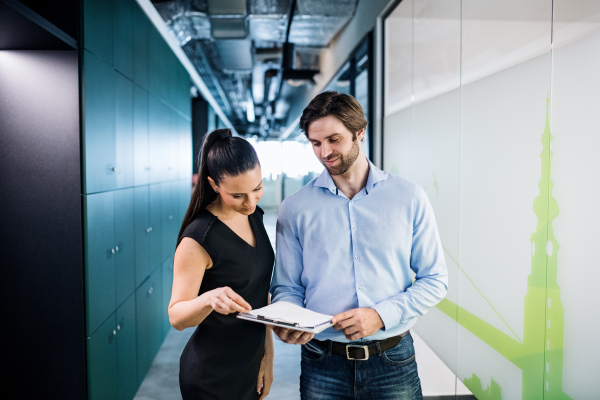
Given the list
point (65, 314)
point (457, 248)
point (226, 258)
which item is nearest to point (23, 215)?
point (65, 314)

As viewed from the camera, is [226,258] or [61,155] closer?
[226,258]

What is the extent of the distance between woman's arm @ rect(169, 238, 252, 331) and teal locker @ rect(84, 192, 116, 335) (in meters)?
1.23

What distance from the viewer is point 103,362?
260 centimetres

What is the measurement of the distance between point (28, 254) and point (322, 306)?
5.44 ft

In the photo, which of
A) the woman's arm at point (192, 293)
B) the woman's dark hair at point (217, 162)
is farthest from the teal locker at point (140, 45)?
the woman's arm at point (192, 293)

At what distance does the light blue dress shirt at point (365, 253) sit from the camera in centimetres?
151

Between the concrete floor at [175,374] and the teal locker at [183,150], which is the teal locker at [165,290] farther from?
the teal locker at [183,150]

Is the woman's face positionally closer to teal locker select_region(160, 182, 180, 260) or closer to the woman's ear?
the woman's ear

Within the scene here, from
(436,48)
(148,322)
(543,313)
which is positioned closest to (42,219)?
(148,322)

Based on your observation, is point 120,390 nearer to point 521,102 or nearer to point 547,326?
point 547,326

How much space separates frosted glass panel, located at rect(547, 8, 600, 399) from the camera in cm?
142

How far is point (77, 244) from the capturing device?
234cm

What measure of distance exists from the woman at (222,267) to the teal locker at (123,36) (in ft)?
5.74

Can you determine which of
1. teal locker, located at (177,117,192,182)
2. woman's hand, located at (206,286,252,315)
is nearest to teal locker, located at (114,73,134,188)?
woman's hand, located at (206,286,252,315)
